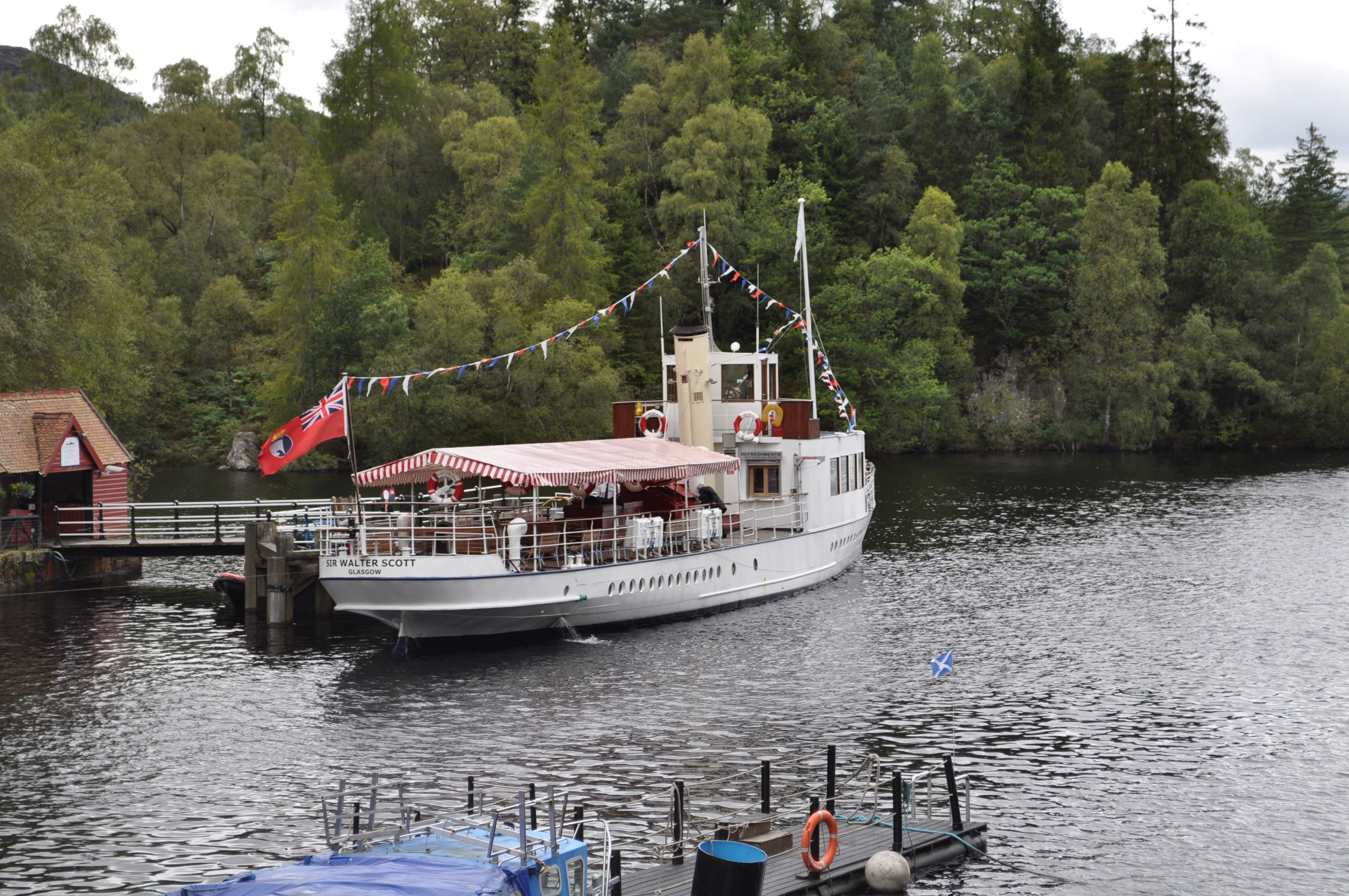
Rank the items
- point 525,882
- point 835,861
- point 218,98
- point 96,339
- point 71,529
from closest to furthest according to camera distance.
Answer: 1. point 525,882
2. point 835,861
3. point 71,529
4. point 96,339
5. point 218,98

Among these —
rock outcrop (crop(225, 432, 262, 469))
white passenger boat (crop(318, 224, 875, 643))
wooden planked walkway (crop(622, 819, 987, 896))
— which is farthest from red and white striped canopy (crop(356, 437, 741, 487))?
rock outcrop (crop(225, 432, 262, 469))

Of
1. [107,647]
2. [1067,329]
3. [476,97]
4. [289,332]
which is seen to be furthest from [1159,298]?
[107,647]

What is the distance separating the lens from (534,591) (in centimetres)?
3484

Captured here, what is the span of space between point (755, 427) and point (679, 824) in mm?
25970

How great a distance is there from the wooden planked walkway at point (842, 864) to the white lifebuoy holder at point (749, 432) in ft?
75.6

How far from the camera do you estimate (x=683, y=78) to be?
100688 mm

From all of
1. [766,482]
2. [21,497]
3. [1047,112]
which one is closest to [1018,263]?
[1047,112]

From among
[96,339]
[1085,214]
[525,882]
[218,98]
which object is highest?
[218,98]

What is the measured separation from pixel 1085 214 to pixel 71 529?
271 ft

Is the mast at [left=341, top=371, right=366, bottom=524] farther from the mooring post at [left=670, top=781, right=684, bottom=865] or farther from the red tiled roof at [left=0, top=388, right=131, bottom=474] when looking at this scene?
the red tiled roof at [left=0, top=388, right=131, bottom=474]

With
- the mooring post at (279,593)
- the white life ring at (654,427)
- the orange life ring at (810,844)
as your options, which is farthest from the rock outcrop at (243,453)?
the orange life ring at (810,844)

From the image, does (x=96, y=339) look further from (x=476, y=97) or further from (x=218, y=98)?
(x=218, y=98)

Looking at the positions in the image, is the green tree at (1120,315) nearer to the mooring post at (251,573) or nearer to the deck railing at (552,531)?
the deck railing at (552,531)

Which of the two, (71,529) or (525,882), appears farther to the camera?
(71,529)
